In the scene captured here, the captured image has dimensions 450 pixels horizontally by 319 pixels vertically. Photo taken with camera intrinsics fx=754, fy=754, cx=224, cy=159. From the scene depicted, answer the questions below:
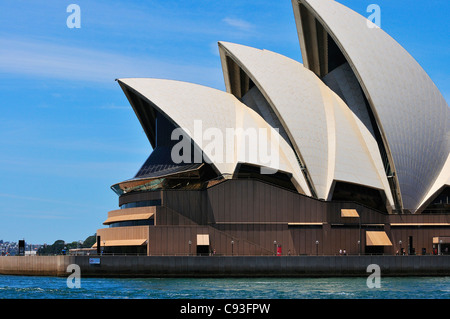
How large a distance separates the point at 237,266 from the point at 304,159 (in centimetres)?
1179

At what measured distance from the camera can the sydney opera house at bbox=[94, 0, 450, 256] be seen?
62.8m

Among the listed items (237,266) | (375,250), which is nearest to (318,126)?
(375,250)

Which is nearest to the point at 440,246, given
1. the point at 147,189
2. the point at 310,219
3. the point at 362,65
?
the point at 310,219

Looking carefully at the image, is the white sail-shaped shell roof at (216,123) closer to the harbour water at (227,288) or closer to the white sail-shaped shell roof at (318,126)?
the white sail-shaped shell roof at (318,126)

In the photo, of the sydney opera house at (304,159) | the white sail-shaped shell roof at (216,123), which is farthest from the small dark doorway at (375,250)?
the white sail-shaped shell roof at (216,123)

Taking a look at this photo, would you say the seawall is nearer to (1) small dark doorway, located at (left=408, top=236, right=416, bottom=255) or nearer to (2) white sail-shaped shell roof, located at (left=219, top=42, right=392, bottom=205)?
(1) small dark doorway, located at (left=408, top=236, right=416, bottom=255)

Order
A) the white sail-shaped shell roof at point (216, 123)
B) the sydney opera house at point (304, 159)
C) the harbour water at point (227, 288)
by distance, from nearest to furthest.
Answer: the harbour water at point (227, 288)
the sydney opera house at point (304, 159)
the white sail-shaped shell roof at point (216, 123)

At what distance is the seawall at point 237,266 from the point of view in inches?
2303

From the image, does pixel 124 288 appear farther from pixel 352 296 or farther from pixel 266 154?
pixel 266 154

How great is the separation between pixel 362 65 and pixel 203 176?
54.9 feet

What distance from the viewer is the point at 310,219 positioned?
63.1 m

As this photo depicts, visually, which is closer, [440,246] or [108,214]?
[440,246]

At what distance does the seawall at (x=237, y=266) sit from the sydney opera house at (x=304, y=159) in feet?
9.26
